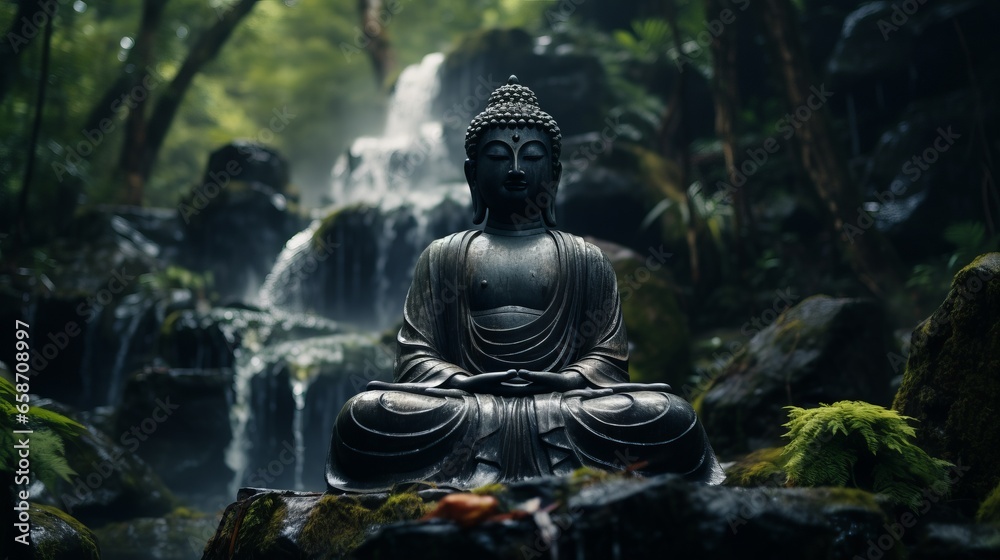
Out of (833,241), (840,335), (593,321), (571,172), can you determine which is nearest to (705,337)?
(833,241)

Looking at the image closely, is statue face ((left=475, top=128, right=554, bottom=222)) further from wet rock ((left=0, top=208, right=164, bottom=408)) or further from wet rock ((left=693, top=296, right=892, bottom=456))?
wet rock ((left=0, top=208, right=164, bottom=408))

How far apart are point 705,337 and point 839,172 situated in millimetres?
3430

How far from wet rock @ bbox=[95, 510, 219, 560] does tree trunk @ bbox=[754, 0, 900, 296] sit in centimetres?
983

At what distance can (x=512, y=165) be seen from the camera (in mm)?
7496

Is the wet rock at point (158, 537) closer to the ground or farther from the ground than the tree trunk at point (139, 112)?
closer to the ground

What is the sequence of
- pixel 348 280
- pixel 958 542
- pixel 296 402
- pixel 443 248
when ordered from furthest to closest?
pixel 348 280 → pixel 296 402 → pixel 443 248 → pixel 958 542

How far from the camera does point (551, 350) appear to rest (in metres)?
6.98

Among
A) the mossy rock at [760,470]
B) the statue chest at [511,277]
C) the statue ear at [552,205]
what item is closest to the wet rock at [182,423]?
the statue chest at [511,277]

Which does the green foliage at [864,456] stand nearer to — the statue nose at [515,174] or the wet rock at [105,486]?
the statue nose at [515,174]

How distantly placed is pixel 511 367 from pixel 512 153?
194 centimetres

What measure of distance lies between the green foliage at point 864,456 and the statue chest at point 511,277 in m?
2.37

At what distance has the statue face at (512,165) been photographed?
751cm

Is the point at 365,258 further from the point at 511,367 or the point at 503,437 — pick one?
the point at 503,437

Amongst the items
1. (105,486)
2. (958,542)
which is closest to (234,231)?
(105,486)
